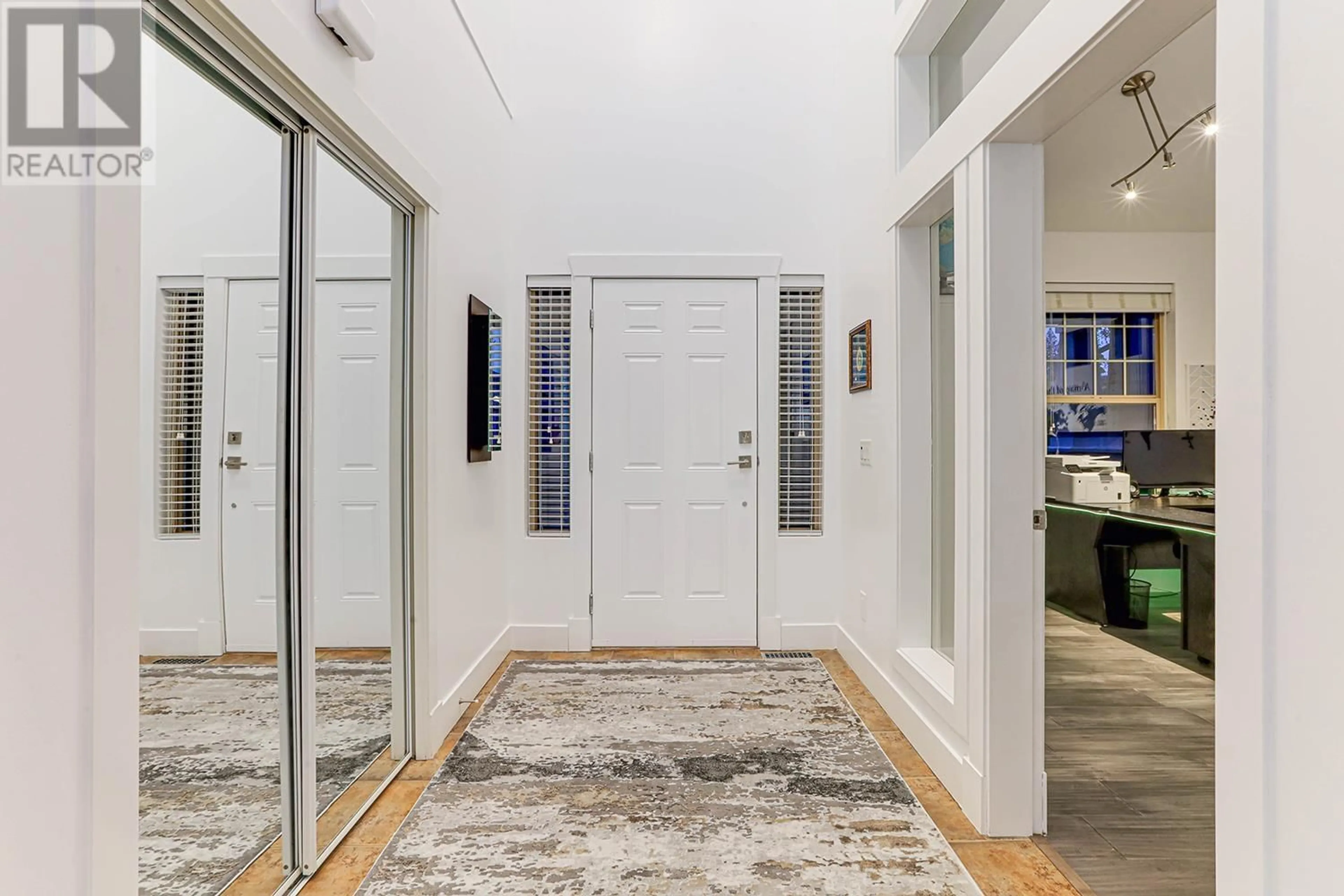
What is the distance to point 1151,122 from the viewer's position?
12.5ft

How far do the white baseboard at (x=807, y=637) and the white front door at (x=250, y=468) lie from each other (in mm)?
2761

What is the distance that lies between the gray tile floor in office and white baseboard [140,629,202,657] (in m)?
2.26

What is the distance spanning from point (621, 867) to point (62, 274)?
1820 mm

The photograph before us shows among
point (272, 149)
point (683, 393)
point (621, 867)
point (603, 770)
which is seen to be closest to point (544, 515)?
point (683, 393)

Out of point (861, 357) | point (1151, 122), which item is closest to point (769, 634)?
point (861, 357)

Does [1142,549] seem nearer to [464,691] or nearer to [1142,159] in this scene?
[1142,159]

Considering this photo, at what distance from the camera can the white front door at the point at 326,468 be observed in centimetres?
158

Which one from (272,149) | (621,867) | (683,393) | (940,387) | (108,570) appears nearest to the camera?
(108,570)

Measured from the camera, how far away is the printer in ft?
13.6

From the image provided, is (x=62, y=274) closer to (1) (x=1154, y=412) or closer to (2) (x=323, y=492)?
(2) (x=323, y=492)

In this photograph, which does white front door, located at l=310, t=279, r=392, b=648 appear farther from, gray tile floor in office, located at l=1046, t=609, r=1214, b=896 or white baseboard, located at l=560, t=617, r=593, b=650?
gray tile floor in office, located at l=1046, t=609, r=1214, b=896

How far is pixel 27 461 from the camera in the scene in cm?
91

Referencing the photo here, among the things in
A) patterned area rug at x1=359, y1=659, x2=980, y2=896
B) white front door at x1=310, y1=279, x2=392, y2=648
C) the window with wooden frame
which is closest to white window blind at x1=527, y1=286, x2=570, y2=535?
patterned area rug at x1=359, y1=659, x2=980, y2=896

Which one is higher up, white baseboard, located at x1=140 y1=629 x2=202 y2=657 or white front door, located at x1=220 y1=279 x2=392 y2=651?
white front door, located at x1=220 y1=279 x2=392 y2=651
